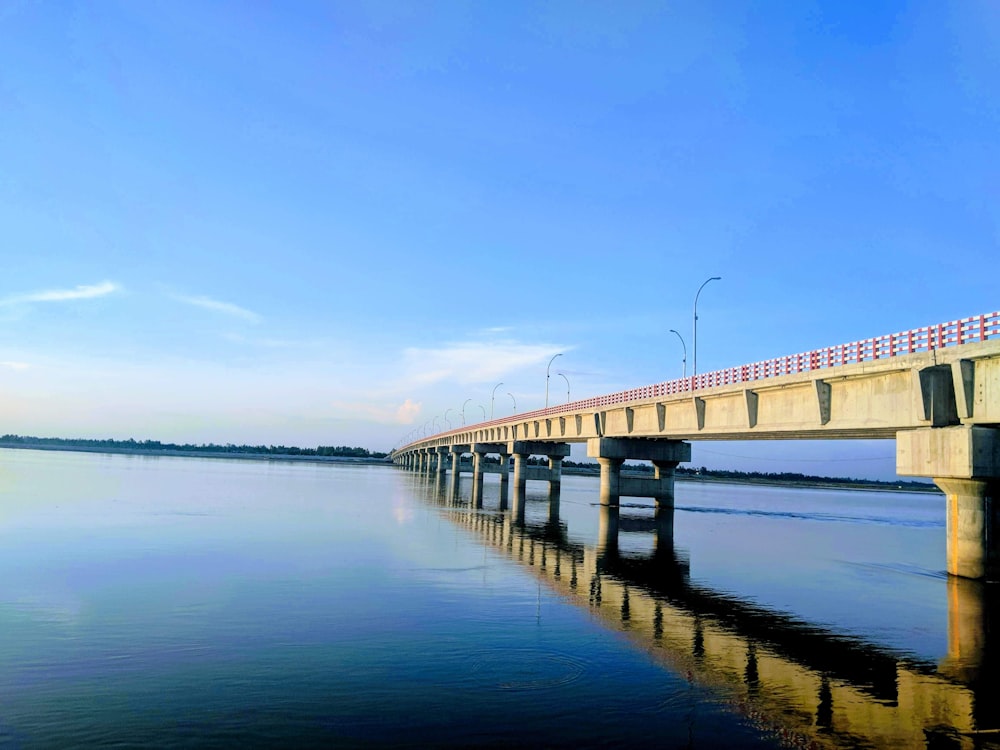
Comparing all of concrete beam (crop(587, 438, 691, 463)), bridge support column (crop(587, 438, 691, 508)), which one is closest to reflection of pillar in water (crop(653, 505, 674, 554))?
bridge support column (crop(587, 438, 691, 508))

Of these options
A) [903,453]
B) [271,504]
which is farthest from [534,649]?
[271,504]

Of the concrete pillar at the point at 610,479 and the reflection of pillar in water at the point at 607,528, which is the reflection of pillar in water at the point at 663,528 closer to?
the reflection of pillar in water at the point at 607,528

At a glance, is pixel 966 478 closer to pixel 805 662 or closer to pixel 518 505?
pixel 805 662

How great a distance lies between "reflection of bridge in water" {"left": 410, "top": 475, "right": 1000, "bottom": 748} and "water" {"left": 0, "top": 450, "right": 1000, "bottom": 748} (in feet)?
0.26

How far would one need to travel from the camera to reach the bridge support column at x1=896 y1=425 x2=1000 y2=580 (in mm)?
26703

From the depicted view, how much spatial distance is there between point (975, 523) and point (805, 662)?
53.8 feet

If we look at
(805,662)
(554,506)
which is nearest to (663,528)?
(554,506)

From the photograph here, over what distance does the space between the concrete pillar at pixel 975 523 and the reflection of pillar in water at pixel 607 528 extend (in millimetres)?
15755

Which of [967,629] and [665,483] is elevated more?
[665,483]

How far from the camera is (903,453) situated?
29922mm

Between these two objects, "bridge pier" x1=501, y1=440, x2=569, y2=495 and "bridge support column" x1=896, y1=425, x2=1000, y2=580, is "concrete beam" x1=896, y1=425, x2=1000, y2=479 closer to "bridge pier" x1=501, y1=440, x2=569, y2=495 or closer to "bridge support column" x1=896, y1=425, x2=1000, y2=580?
"bridge support column" x1=896, y1=425, x2=1000, y2=580

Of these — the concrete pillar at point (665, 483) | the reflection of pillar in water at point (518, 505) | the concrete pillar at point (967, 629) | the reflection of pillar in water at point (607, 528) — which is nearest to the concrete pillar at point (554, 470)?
the reflection of pillar in water at point (518, 505)

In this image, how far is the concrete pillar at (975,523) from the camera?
2816cm

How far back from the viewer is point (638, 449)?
220 feet
